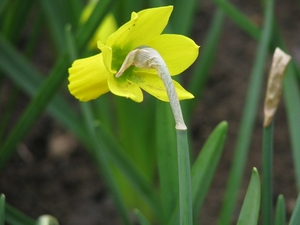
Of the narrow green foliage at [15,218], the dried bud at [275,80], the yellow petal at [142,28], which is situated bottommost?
the narrow green foliage at [15,218]

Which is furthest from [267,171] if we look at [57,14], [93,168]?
[93,168]

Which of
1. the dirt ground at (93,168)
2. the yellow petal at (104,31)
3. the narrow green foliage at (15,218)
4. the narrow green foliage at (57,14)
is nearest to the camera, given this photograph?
the narrow green foliage at (15,218)

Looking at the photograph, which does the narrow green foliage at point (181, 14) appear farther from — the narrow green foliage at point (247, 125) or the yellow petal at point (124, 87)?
the yellow petal at point (124, 87)

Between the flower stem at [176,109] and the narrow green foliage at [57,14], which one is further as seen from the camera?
the narrow green foliage at [57,14]

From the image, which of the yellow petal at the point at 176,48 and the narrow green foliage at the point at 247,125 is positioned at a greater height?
the yellow petal at the point at 176,48

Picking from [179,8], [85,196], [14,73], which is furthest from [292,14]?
[14,73]

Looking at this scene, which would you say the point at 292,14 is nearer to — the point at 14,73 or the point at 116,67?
the point at 14,73

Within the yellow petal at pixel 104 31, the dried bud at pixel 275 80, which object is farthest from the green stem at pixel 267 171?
the yellow petal at pixel 104 31

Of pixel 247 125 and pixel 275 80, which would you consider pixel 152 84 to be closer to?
pixel 275 80

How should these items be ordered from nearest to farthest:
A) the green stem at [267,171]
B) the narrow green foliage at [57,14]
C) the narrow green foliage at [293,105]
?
the green stem at [267,171], the narrow green foliage at [293,105], the narrow green foliage at [57,14]
